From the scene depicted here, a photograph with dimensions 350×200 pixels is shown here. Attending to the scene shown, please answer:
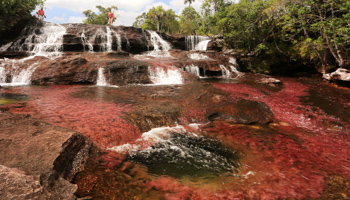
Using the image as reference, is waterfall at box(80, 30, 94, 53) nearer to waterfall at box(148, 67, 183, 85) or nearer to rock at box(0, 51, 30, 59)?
rock at box(0, 51, 30, 59)

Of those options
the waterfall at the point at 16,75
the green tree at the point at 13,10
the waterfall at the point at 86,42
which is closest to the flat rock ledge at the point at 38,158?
the waterfall at the point at 16,75

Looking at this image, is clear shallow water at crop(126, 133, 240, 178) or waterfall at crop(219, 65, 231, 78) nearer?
clear shallow water at crop(126, 133, 240, 178)

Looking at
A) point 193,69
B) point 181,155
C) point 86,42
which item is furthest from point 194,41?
point 181,155

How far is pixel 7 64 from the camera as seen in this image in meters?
10.7

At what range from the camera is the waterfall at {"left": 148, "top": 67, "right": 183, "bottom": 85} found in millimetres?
11648

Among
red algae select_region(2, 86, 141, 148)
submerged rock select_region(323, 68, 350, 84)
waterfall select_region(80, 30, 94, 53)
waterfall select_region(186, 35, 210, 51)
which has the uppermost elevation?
waterfall select_region(186, 35, 210, 51)

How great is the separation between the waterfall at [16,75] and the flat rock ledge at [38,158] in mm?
9177

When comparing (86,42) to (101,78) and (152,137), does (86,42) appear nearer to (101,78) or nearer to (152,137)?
(101,78)

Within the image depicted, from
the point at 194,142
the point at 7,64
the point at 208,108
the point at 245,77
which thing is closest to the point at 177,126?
the point at 194,142

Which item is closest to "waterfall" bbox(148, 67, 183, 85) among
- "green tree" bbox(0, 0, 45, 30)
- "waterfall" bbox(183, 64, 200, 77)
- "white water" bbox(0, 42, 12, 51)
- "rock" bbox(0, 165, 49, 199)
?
"waterfall" bbox(183, 64, 200, 77)

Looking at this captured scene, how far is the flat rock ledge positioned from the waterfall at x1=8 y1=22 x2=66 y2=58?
1451 cm

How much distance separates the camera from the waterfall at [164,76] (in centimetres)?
1165

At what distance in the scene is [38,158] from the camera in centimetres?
214

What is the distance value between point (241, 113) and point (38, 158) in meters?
5.45
